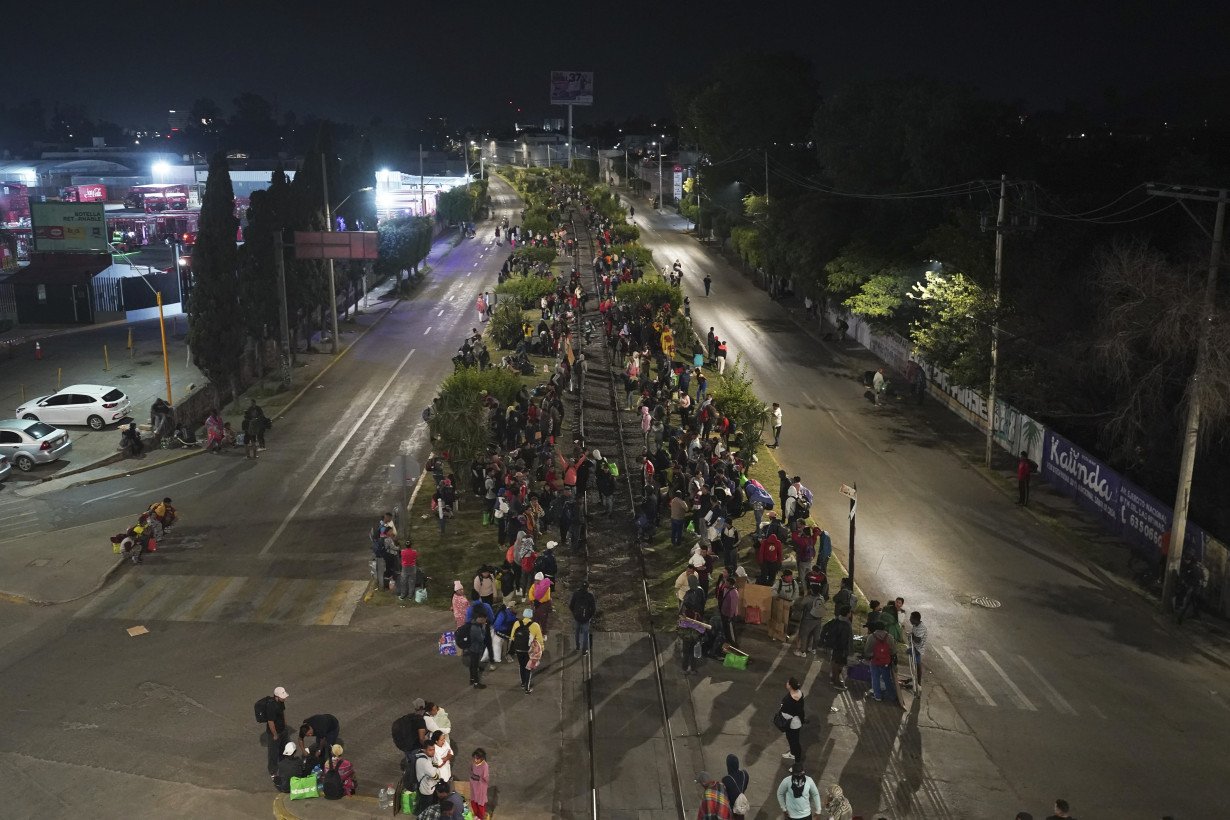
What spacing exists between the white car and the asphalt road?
6390mm

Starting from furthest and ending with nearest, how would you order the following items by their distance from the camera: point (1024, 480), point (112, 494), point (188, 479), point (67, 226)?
point (67, 226)
point (188, 479)
point (112, 494)
point (1024, 480)

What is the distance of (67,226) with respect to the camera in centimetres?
5819

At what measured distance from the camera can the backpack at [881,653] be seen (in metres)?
16.4

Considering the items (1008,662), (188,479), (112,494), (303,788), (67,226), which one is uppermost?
(67,226)

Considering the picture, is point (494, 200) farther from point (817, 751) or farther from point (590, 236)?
point (817, 751)

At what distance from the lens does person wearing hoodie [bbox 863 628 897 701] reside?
1639 cm

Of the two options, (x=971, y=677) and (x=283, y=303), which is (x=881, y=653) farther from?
(x=283, y=303)

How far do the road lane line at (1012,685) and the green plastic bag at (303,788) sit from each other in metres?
10.9

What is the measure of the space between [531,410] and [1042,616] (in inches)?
558

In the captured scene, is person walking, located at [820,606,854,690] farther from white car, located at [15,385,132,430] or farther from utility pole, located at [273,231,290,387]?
utility pole, located at [273,231,290,387]

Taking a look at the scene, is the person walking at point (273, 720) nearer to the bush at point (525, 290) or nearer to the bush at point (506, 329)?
the bush at point (506, 329)

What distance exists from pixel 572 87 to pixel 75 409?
329 ft

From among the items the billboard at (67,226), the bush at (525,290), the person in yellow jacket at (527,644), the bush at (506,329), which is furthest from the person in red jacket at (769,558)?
the billboard at (67,226)

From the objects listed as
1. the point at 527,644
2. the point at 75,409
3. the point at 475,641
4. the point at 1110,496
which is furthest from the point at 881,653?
the point at 75,409
